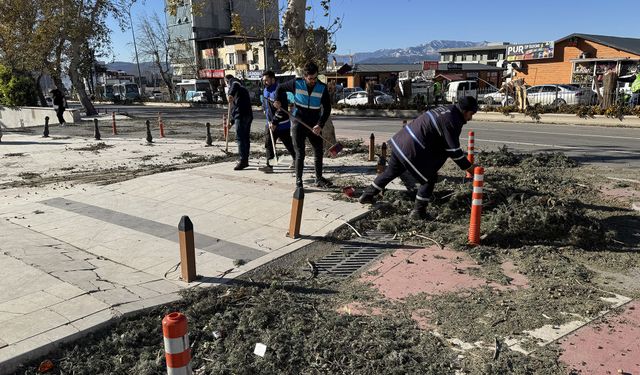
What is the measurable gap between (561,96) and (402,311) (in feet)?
76.8

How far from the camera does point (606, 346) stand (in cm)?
356

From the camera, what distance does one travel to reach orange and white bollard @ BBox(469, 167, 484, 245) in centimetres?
547

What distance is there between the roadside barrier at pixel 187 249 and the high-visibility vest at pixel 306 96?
12.0 ft

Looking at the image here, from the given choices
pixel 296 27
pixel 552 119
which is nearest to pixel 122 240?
pixel 296 27

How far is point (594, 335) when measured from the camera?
12.2ft

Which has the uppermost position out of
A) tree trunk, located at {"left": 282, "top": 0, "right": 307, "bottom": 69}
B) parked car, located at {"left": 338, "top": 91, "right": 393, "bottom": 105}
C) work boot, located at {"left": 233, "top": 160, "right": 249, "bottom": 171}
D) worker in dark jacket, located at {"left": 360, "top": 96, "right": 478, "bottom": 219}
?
tree trunk, located at {"left": 282, "top": 0, "right": 307, "bottom": 69}

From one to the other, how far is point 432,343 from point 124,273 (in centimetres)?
323

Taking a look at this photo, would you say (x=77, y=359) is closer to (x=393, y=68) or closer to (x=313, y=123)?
(x=313, y=123)

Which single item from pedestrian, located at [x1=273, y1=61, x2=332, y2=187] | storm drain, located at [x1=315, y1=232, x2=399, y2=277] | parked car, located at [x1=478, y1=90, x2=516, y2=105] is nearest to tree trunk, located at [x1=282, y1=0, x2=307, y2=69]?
pedestrian, located at [x1=273, y1=61, x2=332, y2=187]

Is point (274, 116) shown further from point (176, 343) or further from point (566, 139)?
point (566, 139)

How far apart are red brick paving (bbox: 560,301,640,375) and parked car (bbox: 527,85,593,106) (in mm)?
21410

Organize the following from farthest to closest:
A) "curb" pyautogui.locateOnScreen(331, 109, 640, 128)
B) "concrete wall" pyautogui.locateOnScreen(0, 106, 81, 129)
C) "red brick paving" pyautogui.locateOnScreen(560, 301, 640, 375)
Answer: "concrete wall" pyautogui.locateOnScreen(0, 106, 81, 129) → "curb" pyautogui.locateOnScreen(331, 109, 640, 128) → "red brick paving" pyautogui.locateOnScreen(560, 301, 640, 375)

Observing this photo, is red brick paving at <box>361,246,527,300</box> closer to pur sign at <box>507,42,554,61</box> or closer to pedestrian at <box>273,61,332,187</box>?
pedestrian at <box>273,61,332,187</box>

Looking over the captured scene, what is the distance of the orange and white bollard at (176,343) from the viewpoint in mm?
2326
